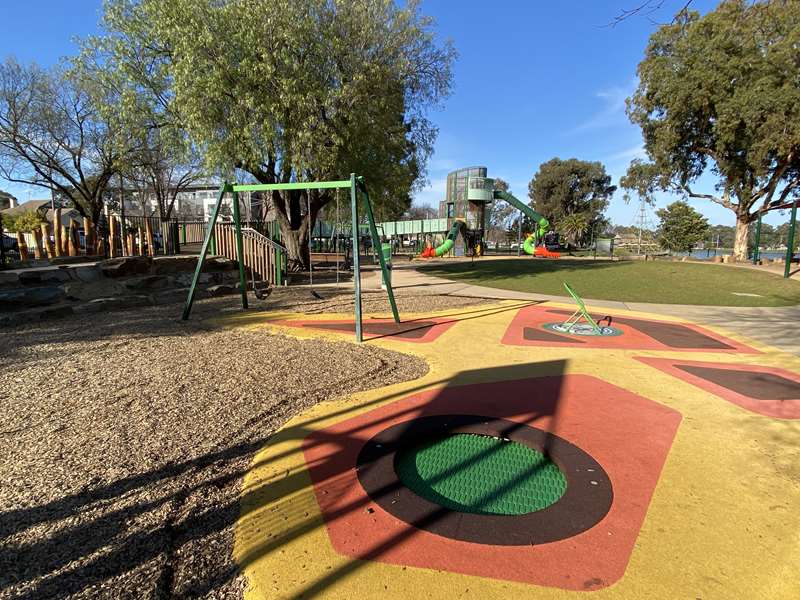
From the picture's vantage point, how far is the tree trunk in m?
32.2

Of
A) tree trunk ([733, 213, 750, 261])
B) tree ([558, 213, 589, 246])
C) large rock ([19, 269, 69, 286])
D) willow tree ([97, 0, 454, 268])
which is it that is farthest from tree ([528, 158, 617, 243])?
large rock ([19, 269, 69, 286])

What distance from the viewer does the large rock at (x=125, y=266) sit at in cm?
1065

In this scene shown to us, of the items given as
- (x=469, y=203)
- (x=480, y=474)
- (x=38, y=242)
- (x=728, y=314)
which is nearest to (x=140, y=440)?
(x=480, y=474)

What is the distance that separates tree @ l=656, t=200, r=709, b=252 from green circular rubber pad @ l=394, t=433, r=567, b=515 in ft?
209

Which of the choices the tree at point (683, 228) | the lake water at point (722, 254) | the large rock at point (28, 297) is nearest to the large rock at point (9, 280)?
the large rock at point (28, 297)

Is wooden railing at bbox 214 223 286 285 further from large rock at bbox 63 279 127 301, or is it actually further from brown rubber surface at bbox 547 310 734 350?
brown rubber surface at bbox 547 310 734 350

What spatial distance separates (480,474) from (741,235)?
39703 millimetres

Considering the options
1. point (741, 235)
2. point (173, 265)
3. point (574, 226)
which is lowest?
Answer: point (173, 265)

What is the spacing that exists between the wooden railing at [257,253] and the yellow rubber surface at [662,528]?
10.2 metres

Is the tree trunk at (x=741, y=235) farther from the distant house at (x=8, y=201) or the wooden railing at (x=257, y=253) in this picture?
the distant house at (x=8, y=201)

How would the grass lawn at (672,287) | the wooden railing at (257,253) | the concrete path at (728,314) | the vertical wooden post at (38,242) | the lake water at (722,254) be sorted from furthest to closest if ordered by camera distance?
the lake water at (722,254) < the vertical wooden post at (38,242) < the wooden railing at (257,253) < the grass lawn at (672,287) < the concrete path at (728,314)

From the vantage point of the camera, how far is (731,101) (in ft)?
89.4

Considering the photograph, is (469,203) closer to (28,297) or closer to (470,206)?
(470,206)

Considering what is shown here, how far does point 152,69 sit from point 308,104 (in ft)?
19.5
